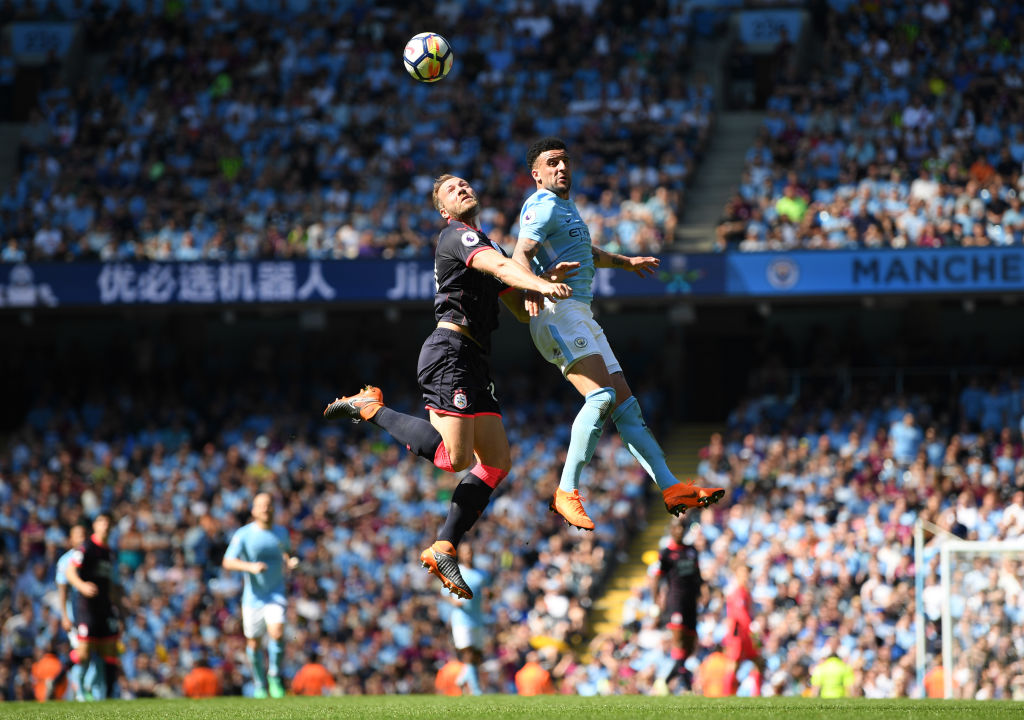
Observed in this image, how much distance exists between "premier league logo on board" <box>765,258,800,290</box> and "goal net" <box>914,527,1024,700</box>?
276 inches

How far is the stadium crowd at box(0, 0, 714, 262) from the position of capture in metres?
23.9

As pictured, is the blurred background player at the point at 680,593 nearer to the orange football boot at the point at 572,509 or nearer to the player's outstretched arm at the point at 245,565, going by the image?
the player's outstretched arm at the point at 245,565

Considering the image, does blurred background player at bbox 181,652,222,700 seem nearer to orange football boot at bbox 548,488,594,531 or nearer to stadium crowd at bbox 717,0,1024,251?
orange football boot at bbox 548,488,594,531

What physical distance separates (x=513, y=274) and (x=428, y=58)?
10.7 ft

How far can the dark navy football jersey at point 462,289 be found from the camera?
890 centimetres

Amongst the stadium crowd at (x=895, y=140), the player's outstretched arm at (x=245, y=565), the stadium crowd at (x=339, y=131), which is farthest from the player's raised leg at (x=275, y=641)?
the stadium crowd at (x=895, y=140)

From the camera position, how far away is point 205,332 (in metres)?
26.2

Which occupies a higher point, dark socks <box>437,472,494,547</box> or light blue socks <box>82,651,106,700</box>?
dark socks <box>437,472,494,547</box>

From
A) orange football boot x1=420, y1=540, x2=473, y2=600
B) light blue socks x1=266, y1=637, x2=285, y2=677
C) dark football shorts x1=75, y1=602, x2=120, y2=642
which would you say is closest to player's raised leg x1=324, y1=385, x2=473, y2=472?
orange football boot x1=420, y1=540, x2=473, y2=600

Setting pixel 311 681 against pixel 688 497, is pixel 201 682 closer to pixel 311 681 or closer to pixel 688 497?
pixel 311 681

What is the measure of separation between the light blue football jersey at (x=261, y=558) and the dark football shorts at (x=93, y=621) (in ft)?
5.48

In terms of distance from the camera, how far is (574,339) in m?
8.98

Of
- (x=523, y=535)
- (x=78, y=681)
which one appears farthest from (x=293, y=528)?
(x=78, y=681)

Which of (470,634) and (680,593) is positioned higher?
(680,593)
